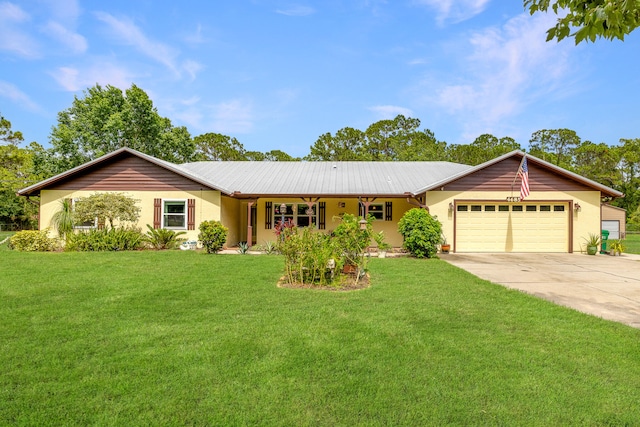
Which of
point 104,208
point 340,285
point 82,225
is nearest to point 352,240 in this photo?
point 340,285

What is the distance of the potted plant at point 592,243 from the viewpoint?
12.9m

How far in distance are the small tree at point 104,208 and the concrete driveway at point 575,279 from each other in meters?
12.4

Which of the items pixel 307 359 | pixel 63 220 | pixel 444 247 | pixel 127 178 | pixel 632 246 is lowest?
pixel 632 246

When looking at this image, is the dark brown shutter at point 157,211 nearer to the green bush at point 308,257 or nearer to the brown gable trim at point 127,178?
the brown gable trim at point 127,178

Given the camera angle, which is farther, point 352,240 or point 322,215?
point 322,215

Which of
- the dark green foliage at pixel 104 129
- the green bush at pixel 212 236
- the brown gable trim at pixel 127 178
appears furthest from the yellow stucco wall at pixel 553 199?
the dark green foliage at pixel 104 129

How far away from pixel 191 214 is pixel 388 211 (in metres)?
8.67

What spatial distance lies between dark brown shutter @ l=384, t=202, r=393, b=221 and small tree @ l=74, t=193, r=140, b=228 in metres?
10.7

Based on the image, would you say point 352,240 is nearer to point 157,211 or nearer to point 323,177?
point 323,177

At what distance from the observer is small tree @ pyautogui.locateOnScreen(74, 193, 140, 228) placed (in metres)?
12.4

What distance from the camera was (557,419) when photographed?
92.3 inches

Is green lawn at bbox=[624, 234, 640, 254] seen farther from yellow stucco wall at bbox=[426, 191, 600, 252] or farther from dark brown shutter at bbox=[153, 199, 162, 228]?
dark brown shutter at bbox=[153, 199, 162, 228]

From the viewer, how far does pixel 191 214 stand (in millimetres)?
13703

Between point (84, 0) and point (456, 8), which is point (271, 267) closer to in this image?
point (456, 8)
